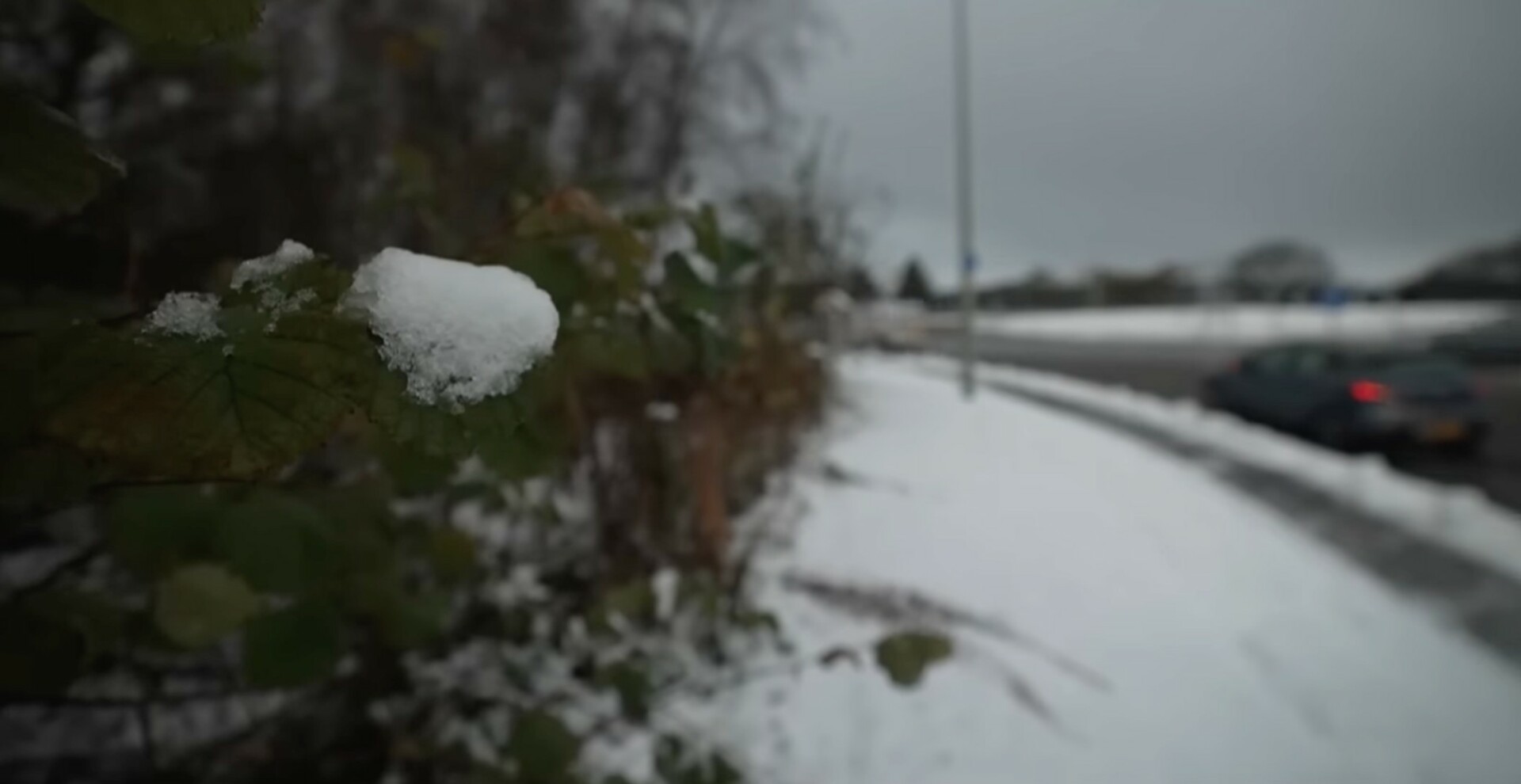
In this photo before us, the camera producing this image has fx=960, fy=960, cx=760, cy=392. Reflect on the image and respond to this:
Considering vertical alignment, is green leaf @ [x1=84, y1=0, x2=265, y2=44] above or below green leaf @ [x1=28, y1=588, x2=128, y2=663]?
above

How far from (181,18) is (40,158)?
247 mm

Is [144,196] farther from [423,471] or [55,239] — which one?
[423,471]

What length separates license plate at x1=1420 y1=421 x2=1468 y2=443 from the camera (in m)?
8.62

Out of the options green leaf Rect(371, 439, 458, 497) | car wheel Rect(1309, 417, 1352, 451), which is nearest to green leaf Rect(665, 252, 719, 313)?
green leaf Rect(371, 439, 458, 497)

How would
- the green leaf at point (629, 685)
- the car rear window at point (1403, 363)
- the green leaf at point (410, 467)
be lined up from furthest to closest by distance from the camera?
1. the car rear window at point (1403, 363)
2. the green leaf at point (629, 685)
3. the green leaf at point (410, 467)

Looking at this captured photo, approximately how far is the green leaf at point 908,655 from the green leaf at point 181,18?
3.60ft

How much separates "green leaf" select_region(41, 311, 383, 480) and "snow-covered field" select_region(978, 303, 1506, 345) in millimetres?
29293

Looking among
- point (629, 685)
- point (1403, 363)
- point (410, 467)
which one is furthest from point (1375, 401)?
point (410, 467)

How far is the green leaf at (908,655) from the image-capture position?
52.4 inches

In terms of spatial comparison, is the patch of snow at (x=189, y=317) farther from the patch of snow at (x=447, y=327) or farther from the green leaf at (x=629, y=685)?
the green leaf at (x=629, y=685)

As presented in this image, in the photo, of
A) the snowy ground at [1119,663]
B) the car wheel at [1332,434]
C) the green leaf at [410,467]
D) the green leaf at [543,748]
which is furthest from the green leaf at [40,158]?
the car wheel at [1332,434]

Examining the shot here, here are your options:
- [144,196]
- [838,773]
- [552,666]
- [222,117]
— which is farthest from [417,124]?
[838,773]

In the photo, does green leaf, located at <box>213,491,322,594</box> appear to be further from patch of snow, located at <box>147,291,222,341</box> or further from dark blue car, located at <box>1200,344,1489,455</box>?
dark blue car, located at <box>1200,344,1489,455</box>

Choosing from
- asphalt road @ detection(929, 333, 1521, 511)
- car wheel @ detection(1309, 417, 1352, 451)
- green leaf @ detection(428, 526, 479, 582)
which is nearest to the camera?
green leaf @ detection(428, 526, 479, 582)
